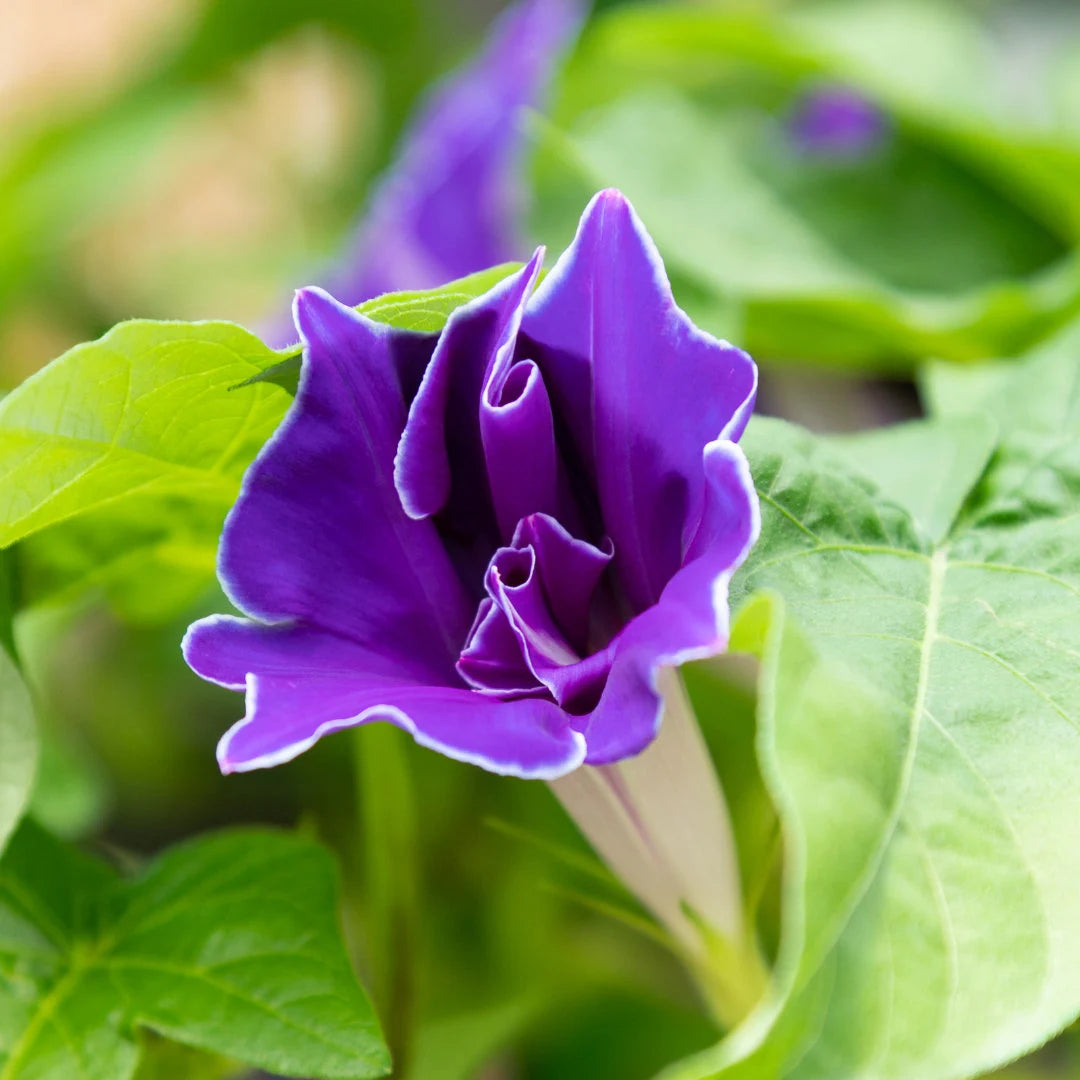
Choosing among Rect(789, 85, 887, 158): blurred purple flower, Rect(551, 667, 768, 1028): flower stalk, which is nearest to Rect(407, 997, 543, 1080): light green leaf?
Rect(551, 667, 768, 1028): flower stalk

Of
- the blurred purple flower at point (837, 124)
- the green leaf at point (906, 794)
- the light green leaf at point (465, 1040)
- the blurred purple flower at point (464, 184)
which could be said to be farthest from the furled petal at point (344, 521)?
the blurred purple flower at point (837, 124)

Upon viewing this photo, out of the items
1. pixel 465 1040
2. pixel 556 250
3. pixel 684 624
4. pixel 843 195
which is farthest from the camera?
pixel 843 195

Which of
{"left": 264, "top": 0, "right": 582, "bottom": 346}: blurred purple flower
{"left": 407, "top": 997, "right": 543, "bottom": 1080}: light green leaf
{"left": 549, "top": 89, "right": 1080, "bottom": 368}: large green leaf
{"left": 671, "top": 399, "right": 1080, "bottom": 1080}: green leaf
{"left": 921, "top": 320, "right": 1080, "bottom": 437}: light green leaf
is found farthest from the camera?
{"left": 264, "top": 0, "right": 582, "bottom": 346}: blurred purple flower

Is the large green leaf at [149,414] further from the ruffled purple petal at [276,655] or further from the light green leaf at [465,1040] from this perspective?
the light green leaf at [465,1040]

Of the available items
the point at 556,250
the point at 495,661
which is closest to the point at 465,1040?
the point at 495,661

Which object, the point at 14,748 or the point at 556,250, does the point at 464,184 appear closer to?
the point at 556,250

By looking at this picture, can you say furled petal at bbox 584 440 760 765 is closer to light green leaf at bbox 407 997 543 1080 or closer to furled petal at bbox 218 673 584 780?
furled petal at bbox 218 673 584 780

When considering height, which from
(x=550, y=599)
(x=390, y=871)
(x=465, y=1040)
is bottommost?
(x=465, y=1040)
